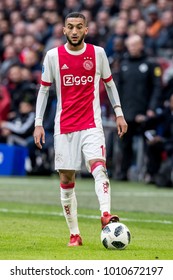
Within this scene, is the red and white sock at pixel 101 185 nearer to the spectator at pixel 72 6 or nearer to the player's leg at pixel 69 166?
the player's leg at pixel 69 166

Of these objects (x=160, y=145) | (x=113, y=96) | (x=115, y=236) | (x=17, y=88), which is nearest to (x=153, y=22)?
(x=17, y=88)

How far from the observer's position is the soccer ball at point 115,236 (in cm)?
1102

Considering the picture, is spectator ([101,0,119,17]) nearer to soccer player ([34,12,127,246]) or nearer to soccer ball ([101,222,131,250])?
soccer player ([34,12,127,246])

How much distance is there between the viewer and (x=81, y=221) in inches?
568

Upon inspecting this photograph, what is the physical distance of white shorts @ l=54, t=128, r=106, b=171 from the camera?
1153 cm

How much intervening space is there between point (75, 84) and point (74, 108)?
251 millimetres

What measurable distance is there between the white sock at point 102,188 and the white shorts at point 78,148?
17 centimetres

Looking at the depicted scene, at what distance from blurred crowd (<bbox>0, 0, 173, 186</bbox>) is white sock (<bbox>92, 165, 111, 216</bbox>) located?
9.62 m

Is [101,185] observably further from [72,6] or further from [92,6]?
[72,6]

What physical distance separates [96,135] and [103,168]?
1.23ft

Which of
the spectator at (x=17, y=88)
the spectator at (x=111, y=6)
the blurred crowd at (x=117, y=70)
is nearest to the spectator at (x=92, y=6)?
the blurred crowd at (x=117, y=70)

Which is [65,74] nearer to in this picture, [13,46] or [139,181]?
[139,181]

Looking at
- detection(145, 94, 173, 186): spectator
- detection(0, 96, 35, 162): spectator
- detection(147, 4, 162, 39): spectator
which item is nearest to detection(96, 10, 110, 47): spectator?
detection(147, 4, 162, 39): spectator
